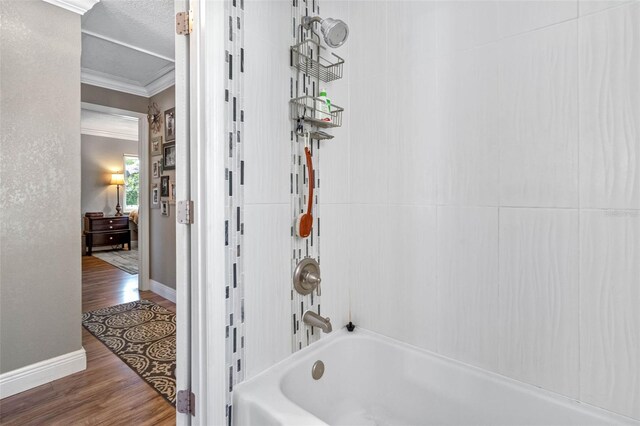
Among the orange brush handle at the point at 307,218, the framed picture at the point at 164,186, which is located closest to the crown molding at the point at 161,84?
the framed picture at the point at 164,186

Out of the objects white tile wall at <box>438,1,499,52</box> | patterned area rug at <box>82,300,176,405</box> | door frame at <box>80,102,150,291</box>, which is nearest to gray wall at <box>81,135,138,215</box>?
door frame at <box>80,102,150,291</box>

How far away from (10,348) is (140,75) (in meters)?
2.87

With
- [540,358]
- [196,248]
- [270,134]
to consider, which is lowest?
[540,358]

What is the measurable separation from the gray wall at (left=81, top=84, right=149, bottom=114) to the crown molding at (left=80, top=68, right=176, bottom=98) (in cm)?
4

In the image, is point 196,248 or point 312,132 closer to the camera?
point 196,248

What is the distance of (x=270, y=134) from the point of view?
1.23 m

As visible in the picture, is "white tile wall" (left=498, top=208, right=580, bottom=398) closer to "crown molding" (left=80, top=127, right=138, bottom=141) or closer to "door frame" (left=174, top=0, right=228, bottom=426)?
"door frame" (left=174, top=0, right=228, bottom=426)

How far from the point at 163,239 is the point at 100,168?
4402mm

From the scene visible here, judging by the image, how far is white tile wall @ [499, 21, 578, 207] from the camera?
41.3 inches

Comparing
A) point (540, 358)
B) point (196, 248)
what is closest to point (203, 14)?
point (196, 248)

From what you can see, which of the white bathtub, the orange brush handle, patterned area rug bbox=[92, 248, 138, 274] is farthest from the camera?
patterned area rug bbox=[92, 248, 138, 274]

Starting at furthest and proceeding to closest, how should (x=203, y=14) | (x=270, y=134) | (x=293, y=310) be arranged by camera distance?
(x=293, y=310) → (x=270, y=134) → (x=203, y=14)

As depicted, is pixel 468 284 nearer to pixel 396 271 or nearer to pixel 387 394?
pixel 396 271

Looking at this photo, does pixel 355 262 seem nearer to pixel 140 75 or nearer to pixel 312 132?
pixel 312 132
